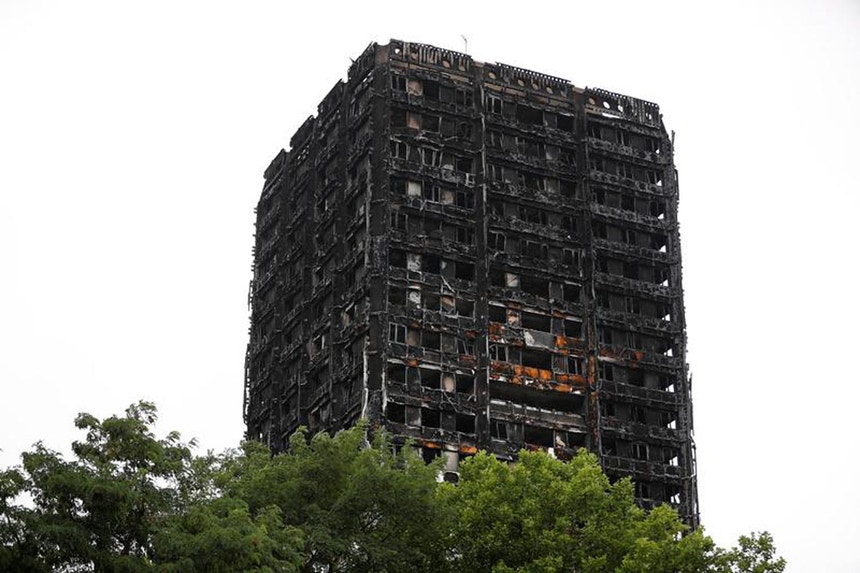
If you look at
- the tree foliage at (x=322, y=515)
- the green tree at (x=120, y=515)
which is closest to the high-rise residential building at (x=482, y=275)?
the tree foliage at (x=322, y=515)

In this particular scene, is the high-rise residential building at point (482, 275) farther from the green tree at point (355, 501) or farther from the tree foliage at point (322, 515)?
the green tree at point (355, 501)

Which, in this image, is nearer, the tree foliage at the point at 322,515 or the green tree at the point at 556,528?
the tree foliage at the point at 322,515

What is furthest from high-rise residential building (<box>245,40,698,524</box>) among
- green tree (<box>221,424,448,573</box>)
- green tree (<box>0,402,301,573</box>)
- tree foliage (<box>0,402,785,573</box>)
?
green tree (<box>0,402,301,573</box>)

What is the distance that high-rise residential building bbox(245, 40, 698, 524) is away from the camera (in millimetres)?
111938

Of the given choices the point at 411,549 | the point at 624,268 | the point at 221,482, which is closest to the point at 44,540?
the point at 221,482

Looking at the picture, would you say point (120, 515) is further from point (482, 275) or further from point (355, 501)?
point (482, 275)

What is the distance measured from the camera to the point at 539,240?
120562 millimetres

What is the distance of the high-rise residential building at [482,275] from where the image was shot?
111938 millimetres

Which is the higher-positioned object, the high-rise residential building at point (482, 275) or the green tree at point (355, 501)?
the high-rise residential building at point (482, 275)

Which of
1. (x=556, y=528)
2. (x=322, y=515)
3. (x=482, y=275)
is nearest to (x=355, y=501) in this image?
(x=322, y=515)

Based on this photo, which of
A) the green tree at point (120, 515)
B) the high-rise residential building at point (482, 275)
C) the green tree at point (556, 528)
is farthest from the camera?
the high-rise residential building at point (482, 275)

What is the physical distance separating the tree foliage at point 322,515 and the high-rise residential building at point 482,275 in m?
30.5

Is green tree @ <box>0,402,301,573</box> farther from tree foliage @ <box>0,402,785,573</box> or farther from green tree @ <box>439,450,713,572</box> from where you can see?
green tree @ <box>439,450,713,572</box>

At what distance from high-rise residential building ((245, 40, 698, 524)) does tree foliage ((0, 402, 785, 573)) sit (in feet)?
100
